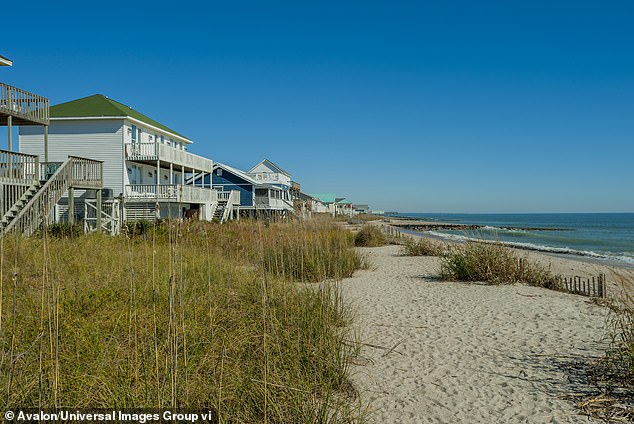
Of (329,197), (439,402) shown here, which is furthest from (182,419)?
(329,197)

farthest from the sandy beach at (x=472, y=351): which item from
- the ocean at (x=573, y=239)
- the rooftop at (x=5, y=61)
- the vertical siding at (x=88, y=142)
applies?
the vertical siding at (x=88, y=142)

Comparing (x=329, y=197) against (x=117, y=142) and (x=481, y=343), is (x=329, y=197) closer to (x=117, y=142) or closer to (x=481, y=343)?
(x=117, y=142)

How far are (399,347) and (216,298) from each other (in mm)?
2701

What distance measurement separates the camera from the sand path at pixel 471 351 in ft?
14.3

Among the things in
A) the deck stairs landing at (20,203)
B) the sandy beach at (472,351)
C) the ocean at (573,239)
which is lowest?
the ocean at (573,239)

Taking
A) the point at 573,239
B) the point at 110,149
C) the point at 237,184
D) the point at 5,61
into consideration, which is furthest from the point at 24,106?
the point at 573,239

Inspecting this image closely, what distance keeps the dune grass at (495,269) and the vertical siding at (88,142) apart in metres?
21.4

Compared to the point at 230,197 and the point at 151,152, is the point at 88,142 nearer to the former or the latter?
the point at 151,152

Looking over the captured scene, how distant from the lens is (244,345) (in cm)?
498

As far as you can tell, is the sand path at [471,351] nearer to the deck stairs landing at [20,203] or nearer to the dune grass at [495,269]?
the dune grass at [495,269]

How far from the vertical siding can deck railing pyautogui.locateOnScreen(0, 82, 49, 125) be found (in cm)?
705

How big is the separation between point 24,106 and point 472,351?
20.0 m

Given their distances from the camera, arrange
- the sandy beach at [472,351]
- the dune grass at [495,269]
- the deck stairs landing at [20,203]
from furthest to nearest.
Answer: the deck stairs landing at [20,203], the dune grass at [495,269], the sandy beach at [472,351]

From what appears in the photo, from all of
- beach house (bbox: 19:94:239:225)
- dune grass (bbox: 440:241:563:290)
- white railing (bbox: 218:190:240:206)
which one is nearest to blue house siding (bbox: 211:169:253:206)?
white railing (bbox: 218:190:240:206)
